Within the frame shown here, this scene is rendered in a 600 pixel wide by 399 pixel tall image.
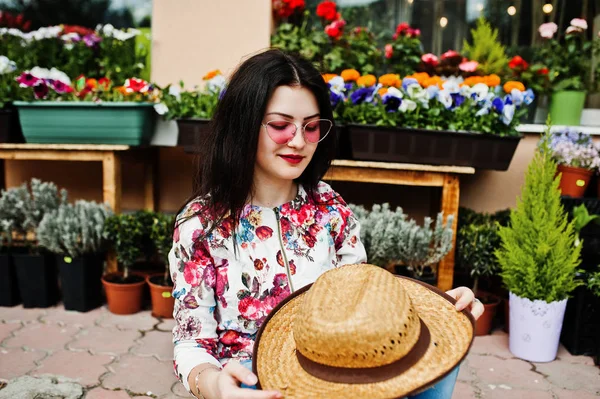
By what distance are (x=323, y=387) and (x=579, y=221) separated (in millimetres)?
2379

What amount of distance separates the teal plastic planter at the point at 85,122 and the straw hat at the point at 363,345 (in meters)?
2.61

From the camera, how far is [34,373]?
2.66 meters

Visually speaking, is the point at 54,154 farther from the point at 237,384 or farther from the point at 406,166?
the point at 237,384

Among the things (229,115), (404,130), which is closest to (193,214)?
(229,115)

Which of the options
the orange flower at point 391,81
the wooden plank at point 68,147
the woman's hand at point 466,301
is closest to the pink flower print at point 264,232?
the woman's hand at point 466,301

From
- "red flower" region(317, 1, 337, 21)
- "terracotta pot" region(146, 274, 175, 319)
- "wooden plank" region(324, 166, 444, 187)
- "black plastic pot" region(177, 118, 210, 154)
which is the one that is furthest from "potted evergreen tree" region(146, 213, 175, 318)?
"red flower" region(317, 1, 337, 21)

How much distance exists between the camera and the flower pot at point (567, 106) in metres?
3.79

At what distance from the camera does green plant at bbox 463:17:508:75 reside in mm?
3859

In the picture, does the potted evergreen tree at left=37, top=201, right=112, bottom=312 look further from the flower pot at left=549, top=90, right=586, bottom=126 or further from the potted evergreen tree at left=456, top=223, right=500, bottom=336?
the flower pot at left=549, top=90, right=586, bottom=126

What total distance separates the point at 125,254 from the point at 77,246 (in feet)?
0.97

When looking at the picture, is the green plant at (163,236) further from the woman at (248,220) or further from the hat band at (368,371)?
the hat band at (368,371)

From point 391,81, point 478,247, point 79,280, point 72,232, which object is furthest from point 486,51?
point 79,280

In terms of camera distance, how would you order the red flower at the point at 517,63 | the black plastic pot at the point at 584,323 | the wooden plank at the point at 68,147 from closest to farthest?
1. the black plastic pot at the point at 584,323
2. the wooden plank at the point at 68,147
3. the red flower at the point at 517,63

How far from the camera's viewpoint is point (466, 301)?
53.6 inches
